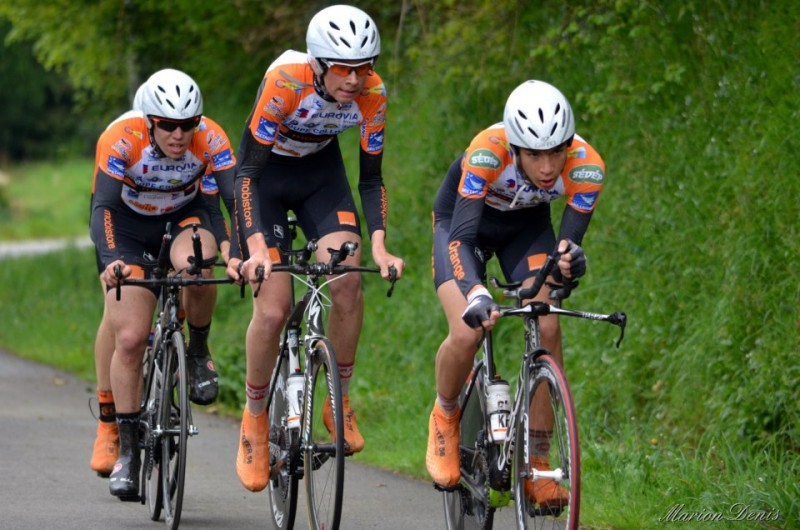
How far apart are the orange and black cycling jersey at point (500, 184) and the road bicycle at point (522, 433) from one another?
0.20m

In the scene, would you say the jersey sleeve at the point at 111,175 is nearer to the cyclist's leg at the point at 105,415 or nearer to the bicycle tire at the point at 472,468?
the cyclist's leg at the point at 105,415

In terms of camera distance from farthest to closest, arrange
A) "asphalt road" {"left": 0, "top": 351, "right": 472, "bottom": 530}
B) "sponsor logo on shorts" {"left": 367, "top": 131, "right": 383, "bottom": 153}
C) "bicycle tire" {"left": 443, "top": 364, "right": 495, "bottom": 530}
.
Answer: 1. "asphalt road" {"left": 0, "top": 351, "right": 472, "bottom": 530}
2. "sponsor logo on shorts" {"left": 367, "top": 131, "right": 383, "bottom": 153}
3. "bicycle tire" {"left": 443, "top": 364, "right": 495, "bottom": 530}

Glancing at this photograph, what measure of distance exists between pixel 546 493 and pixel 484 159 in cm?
147

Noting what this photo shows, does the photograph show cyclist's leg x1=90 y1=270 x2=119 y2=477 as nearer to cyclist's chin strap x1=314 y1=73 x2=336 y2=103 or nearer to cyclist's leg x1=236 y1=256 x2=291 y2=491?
cyclist's leg x1=236 y1=256 x2=291 y2=491

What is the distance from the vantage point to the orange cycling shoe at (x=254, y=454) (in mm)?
6641

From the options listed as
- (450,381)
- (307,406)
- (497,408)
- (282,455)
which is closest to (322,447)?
Result: (307,406)

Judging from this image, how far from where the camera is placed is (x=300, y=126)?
6719 mm

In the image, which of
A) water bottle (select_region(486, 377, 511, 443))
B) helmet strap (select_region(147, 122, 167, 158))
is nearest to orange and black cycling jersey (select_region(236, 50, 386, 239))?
helmet strap (select_region(147, 122, 167, 158))

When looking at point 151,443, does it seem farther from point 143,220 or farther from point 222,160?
point 222,160

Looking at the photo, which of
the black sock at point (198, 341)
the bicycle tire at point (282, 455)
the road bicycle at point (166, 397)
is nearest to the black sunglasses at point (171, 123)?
the road bicycle at point (166, 397)

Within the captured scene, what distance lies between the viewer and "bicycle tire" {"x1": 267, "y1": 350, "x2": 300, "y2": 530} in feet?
21.2

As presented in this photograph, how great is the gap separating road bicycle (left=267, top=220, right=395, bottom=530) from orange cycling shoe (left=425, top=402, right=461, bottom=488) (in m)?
0.42

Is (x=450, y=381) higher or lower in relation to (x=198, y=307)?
lower

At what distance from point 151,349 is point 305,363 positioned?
163 centimetres
